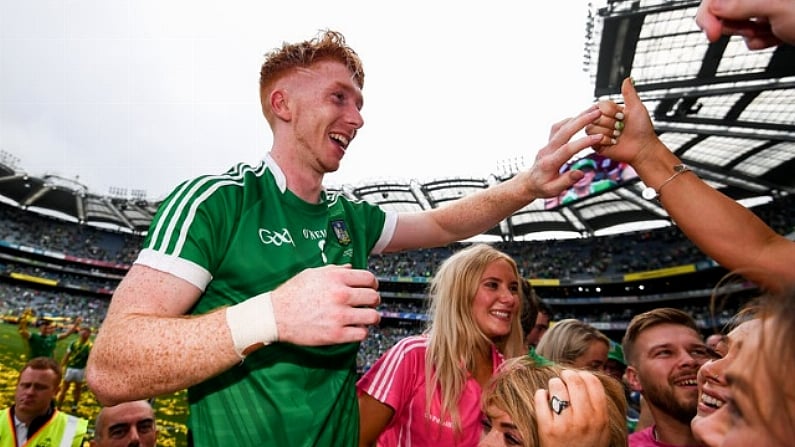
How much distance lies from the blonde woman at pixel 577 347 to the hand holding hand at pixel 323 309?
346 centimetres

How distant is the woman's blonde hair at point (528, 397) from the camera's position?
7.42 feet

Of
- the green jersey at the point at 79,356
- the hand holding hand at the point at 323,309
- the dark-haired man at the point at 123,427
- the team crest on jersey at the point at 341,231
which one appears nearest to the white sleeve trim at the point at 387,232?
the team crest on jersey at the point at 341,231

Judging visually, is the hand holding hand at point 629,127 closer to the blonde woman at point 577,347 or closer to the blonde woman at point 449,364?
the blonde woman at point 449,364

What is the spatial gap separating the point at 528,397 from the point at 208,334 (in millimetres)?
Answer: 1466

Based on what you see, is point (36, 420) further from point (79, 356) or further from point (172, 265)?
point (79, 356)

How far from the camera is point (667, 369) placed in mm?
3521

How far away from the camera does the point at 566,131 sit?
2.84m

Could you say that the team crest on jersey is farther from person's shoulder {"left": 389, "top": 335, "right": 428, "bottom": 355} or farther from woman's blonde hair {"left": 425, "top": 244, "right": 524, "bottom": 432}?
woman's blonde hair {"left": 425, "top": 244, "right": 524, "bottom": 432}

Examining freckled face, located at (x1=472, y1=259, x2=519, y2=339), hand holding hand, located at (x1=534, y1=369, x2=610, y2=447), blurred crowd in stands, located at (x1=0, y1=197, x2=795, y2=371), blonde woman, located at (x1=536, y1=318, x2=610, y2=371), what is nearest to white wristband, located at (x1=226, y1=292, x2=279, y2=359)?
hand holding hand, located at (x1=534, y1=369, x2=610, y2=447)

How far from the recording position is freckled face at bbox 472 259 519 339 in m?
3.56

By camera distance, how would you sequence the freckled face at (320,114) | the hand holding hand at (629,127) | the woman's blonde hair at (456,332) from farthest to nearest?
the woman's blonde hair at (456,332) → the hand holding hand at (629,127) → the freckled face at (320,114)

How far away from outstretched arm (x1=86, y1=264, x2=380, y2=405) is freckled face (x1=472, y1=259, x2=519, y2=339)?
85.3 inches

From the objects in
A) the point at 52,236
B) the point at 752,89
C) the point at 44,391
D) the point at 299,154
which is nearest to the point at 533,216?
the point at 752,89

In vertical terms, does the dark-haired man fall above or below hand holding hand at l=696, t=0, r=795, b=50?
below
